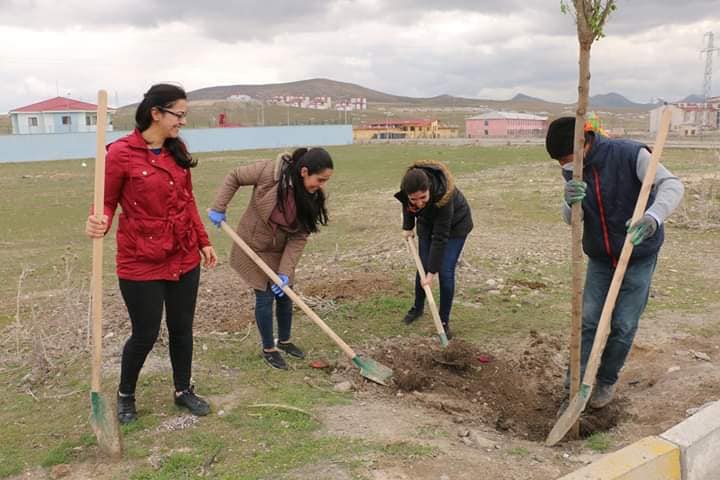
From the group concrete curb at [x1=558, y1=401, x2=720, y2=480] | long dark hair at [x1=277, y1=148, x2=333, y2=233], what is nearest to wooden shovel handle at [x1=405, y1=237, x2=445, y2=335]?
long dark hair at [x1=277, y1=148, x2=333, y2=233]

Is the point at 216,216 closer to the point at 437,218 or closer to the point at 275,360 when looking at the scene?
the point at 275,360

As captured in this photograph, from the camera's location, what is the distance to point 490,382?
15.0 ft

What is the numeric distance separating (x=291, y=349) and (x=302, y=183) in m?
1.39

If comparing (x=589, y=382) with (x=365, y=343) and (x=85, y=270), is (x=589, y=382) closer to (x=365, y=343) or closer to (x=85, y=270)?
(x=365, y=343)

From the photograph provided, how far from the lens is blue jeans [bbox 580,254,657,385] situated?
11.9 ft

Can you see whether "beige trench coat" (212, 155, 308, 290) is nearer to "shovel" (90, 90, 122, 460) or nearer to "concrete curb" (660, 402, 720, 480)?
"shovel" (90, 90, 122, 460)

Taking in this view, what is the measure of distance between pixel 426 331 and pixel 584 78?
2915 mm

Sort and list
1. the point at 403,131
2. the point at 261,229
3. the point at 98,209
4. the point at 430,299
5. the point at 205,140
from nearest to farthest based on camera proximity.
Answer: the point at 98,209 → the point at 261,229 → the point at 430,299 → the point at 205,140 → the point at 403,131

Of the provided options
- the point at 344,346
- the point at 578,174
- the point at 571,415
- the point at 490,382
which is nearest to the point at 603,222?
the point at 578,174

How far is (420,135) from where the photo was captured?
71562 millimetres

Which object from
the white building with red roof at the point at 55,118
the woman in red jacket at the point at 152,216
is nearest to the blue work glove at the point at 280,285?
the woman in red jacket at the point at 152,216

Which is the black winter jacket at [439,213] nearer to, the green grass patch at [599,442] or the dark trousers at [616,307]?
the dark trousers at [616,307]

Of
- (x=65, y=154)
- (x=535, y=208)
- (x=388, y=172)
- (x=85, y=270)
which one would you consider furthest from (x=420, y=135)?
(x=85, y=270)

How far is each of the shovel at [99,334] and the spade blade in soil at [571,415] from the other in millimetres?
2394
